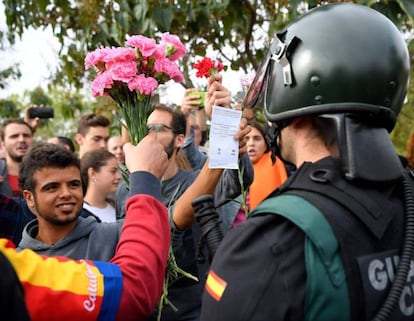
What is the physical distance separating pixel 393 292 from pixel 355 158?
38cm

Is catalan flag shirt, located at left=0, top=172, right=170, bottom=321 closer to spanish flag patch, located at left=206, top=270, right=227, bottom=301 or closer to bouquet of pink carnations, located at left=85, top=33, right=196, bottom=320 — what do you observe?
spanish flag patch, located at left=206, top=270, right=227, bottom=301

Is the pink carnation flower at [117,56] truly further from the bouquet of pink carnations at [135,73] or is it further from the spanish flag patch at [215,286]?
the spanish flag patch at [215,286]

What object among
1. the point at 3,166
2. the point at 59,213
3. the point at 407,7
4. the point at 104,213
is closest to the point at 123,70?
the point at 59,213

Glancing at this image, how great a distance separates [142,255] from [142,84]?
1.01 meters

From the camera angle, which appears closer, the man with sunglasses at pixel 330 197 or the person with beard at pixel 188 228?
the man with sunglasses at pixel 330 197

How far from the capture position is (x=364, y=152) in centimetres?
174

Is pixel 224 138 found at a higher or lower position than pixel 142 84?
lower

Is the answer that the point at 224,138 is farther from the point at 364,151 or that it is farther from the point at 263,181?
the point at 263,181

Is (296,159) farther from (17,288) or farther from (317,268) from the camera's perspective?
(17,288)

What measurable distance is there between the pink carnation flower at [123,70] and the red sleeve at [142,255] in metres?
0.78

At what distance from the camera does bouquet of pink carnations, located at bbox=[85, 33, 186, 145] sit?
2652 mm

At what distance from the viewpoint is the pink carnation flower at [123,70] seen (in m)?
2.62

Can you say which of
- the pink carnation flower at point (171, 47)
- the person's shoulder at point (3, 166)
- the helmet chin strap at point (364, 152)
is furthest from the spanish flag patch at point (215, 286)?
the person's shoulder at point (3, 166)

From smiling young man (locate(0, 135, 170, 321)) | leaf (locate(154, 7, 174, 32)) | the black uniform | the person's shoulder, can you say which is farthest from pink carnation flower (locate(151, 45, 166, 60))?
the person's shoulder
